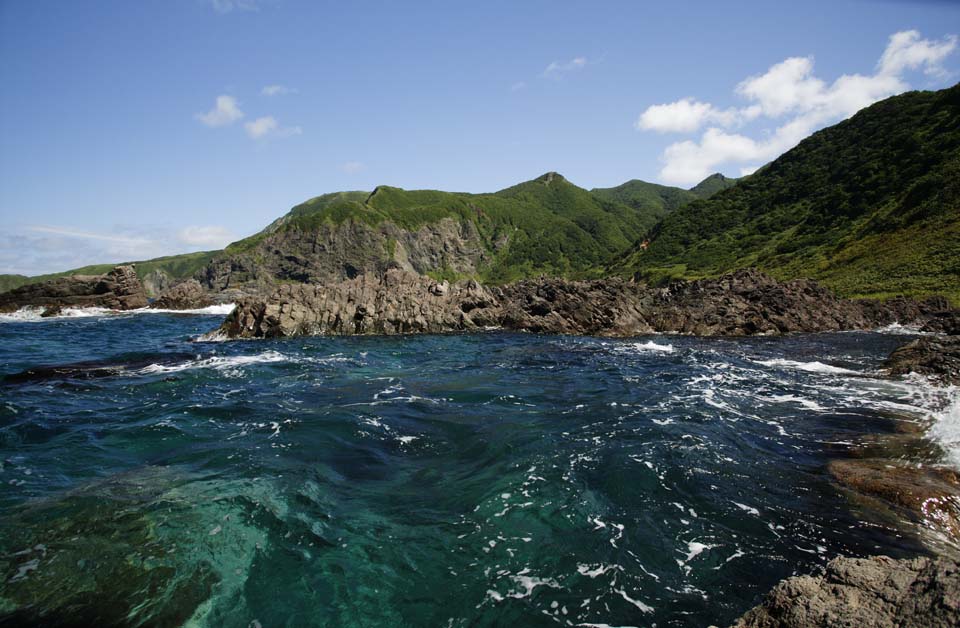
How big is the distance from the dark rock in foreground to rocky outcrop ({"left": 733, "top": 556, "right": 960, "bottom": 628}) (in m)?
41.8

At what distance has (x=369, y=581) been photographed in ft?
25.3

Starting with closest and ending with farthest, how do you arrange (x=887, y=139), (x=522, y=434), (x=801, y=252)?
(x=522, y=434), (x=801, y=252), (x=887, y=139)

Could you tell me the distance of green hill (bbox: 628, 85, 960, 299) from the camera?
62938 mm

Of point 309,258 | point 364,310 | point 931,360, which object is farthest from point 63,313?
point 309,258

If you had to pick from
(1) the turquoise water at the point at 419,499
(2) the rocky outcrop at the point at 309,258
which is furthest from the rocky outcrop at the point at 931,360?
(2) the rocky outcrop at the point at 309,258

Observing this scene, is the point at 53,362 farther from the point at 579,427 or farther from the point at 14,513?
the point at 579,427

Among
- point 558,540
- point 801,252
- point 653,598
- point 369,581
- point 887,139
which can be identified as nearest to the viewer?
point 653,598

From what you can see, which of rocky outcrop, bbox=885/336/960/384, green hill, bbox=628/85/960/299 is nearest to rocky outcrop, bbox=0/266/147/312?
rocky outcrop, bbox=885/336/960/384

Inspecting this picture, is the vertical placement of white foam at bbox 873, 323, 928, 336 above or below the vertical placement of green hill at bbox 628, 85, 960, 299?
below

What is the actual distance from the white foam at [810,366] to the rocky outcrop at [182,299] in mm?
91529

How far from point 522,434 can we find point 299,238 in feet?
610

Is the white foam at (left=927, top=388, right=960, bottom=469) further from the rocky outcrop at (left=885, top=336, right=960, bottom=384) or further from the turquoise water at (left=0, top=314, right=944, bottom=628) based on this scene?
the rocky outcrop at (left=885, top=336, right=960, bottom=384)

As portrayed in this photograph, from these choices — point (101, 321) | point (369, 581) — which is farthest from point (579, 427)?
point (101, 321)

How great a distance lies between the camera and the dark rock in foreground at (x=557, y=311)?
1754 inches
